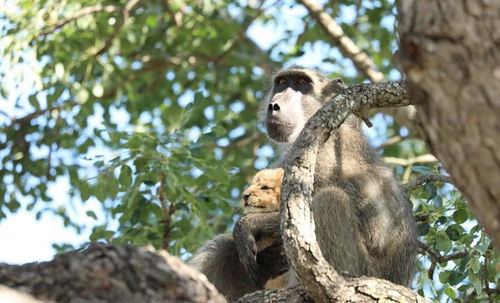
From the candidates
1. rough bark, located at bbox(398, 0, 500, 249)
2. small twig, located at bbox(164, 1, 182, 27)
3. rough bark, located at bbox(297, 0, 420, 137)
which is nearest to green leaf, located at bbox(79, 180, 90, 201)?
rough bark, located at bbox(297, 0, 420, 137)

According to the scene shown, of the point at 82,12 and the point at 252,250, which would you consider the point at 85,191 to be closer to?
the point at 252,250

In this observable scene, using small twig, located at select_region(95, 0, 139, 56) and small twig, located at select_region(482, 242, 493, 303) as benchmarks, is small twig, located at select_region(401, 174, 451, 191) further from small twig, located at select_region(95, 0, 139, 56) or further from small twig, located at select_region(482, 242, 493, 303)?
small twig, located at select_region(95, 0, 139, 56)

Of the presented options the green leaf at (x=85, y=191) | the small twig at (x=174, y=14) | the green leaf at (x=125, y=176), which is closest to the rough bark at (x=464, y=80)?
the green leaf at (x=125, y=176)

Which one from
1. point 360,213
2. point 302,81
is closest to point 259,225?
point 360,213

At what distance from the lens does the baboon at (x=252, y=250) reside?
21.5 ft

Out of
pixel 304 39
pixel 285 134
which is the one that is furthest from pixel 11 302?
pixel 304 39

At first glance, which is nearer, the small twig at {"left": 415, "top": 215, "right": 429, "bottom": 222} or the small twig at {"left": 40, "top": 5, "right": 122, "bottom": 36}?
the small twig at {"left": 415, "top": 215, "right": 429, "bottom": 222}

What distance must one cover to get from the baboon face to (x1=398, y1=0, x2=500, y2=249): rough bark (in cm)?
498

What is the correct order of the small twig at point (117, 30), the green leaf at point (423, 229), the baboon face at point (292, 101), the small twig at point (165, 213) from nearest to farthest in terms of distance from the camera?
1. the green leaf at point (423, 229)
2. the small twig at point (165, 213)
3. the baboon face at point (292, 101)
4. the small twig at point (117, 30)

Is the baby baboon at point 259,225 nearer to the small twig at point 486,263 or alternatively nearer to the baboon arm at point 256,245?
the baboon arm at point 256,245

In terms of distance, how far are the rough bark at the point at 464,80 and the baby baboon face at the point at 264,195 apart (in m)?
4.13

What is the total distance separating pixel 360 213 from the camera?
6.77 m

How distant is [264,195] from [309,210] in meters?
2.44

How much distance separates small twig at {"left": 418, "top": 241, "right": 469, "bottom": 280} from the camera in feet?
19.9
